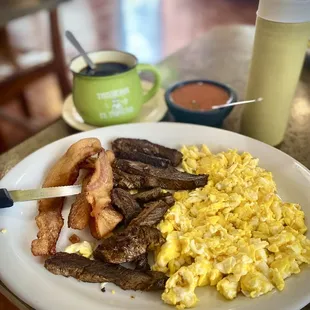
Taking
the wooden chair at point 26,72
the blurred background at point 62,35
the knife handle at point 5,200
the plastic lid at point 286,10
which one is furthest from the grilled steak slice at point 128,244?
the wooden chair at point 26,72

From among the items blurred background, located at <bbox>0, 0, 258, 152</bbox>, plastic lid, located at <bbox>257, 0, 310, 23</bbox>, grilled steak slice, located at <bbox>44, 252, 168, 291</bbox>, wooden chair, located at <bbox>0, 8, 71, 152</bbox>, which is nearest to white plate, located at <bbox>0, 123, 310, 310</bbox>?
grilled steak slice, located at <bbox>44, 252, 168, 291</bbox>

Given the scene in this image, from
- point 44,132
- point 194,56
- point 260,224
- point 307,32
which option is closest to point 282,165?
point 260,224

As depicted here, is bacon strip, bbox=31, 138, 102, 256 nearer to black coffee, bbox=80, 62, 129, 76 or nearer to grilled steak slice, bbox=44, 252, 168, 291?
grilled steak slice, bbox=44, 252, 168, 291

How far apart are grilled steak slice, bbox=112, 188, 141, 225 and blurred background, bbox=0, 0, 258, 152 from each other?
0.87 metres

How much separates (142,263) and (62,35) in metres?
2.82

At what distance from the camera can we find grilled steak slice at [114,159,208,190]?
1.05 m

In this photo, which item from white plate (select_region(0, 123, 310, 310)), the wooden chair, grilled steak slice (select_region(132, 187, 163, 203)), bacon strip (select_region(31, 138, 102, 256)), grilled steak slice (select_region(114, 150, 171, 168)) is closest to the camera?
white plate (select_region(0, 123, 310, 310))

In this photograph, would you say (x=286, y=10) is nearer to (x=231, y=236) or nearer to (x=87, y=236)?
(x=231, y=236)

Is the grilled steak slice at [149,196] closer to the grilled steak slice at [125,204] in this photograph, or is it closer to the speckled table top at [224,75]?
the grilled steak slice at [125,204]

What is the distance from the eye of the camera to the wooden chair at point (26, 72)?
2.62 m

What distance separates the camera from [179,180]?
41.4 inches

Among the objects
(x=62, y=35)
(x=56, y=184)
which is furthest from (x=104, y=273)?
(x=62, y=35)

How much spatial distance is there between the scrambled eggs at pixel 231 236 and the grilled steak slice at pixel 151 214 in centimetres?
1

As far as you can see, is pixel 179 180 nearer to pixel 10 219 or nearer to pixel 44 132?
pixel 10 219
